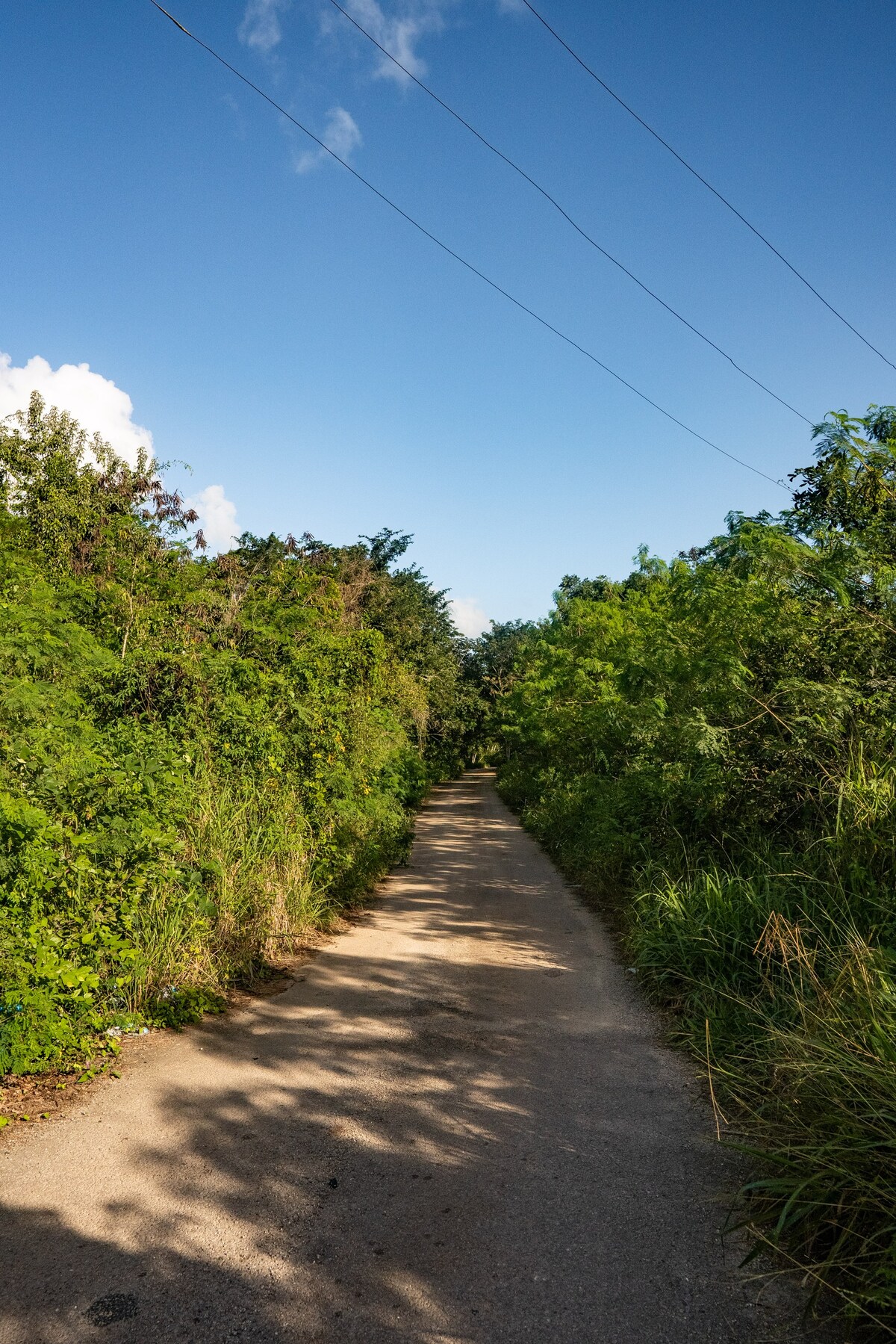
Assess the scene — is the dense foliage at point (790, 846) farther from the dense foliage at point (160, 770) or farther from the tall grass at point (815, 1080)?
the dense foliage at point (160, 770)

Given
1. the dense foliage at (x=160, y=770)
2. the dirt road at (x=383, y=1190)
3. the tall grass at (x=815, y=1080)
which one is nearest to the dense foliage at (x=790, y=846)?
the tall grass at (x=815, y=1080)

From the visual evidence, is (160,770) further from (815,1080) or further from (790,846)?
(790,846)

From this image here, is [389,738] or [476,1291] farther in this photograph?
[389,738]

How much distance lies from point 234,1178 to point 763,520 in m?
7.58

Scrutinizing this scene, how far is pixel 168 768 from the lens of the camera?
21.2 ft

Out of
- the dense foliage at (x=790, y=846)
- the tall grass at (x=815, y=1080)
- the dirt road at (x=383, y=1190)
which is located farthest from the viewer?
the dense foliage at (x=790, y=846)

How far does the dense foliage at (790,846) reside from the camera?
3355mm

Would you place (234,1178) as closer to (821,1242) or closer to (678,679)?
(821,1242)

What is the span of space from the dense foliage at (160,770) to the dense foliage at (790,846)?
3744 mm

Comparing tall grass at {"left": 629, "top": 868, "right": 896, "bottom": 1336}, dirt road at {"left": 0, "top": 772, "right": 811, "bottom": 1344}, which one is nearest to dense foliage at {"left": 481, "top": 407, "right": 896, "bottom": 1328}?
tall grass at {"left": 629, "top": 868, "right": 896, "bottom": 1336}

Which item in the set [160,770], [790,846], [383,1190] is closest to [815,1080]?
[383,1190]

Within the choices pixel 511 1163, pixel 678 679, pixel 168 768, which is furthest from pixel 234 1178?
pixel 678 679

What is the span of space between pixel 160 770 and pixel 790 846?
19.1 ft

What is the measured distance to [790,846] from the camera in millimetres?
7746
